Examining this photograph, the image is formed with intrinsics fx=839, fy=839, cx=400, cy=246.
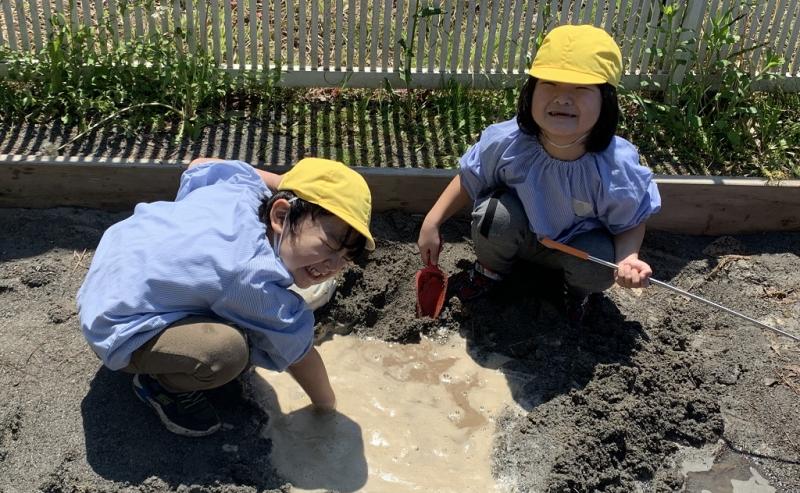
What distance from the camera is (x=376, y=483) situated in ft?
8.20

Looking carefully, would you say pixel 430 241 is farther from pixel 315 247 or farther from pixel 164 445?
pixel 164 445

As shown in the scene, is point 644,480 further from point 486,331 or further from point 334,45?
point 334,45

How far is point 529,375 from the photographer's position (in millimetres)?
2926

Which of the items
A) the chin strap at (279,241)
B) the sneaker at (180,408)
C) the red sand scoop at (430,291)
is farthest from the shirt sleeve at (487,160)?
the sneaker at (180,408)

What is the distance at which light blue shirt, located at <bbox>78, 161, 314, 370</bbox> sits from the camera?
2209mm

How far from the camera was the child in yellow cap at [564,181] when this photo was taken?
261 cm

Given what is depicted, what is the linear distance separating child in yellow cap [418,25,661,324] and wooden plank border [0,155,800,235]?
45cm

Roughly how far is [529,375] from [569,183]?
2.23 ft

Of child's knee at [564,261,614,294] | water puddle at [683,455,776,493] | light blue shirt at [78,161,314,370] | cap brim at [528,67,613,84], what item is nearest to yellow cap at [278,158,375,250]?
light blue shirt at [78,161,314,370]

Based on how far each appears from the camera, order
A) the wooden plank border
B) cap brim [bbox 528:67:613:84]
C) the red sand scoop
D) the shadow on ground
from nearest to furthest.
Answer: the shadow on ground, cap brim [bbox 528:67:613:84], the red sand scoop, the wooden plank border

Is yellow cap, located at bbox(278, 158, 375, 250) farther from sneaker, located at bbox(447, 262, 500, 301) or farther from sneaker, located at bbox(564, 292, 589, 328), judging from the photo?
sneaker, located at bbox(564, 292, 589, 328)

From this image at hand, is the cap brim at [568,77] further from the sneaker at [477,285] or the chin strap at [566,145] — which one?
the sneaker at [477,285]

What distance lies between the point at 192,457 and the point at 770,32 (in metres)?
3.44

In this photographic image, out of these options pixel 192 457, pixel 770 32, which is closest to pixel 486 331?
pixel 192 457
